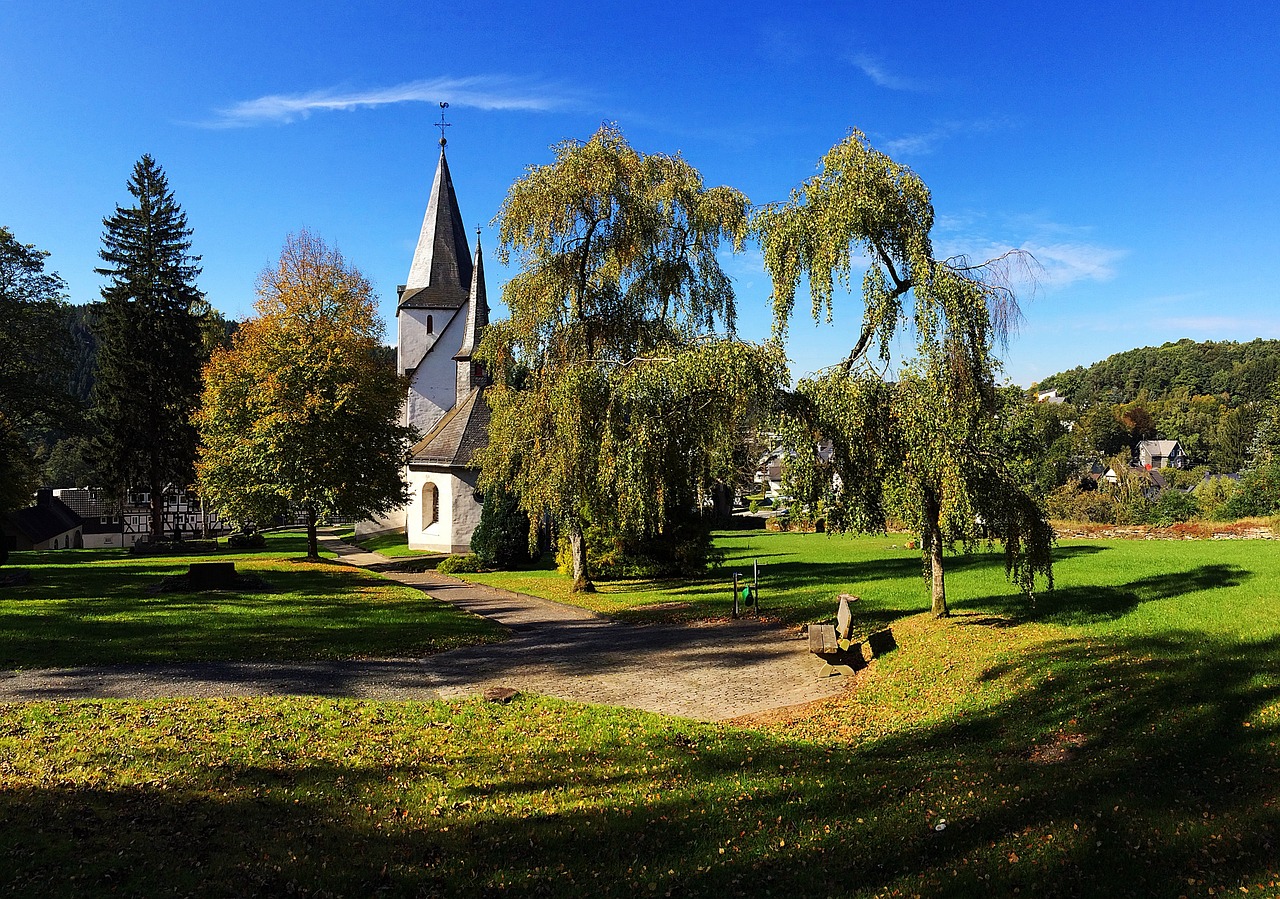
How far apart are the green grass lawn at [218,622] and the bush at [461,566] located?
16.5ft

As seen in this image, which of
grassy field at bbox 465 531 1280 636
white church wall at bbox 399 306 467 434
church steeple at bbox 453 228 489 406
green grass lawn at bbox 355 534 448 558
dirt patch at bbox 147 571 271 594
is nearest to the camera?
grassy field at bbox 465 531 1280 636

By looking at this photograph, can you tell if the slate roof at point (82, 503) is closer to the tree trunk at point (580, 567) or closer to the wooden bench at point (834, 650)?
the tree trunk at point (580, 567)

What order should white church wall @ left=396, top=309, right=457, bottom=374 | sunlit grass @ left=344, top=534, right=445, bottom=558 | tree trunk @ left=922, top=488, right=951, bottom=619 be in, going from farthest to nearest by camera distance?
white church wall @ left=396, top=309, right=457, bottom=374
sunlit grass @ left=344, top=534, right=445, bottom=558
tree trunk @ left=922, top=488, right=951, bottom=619

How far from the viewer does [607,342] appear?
73.6ft

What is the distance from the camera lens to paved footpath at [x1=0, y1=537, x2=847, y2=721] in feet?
37.4

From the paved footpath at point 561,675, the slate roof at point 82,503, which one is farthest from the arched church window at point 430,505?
the slate roof at point 82,503

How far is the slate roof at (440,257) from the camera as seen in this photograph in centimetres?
4762

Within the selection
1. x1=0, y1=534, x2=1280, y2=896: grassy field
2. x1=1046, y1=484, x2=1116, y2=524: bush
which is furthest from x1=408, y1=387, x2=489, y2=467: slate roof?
x1=1046, y1=484, x2=1116, y2=524: bush

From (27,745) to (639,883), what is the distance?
23.5 ft

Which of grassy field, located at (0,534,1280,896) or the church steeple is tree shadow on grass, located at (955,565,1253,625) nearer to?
grassy field, located at (0,534,1280,896)

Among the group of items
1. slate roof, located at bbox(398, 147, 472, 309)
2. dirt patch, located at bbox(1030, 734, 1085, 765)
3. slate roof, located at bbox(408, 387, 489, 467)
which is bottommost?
dirt patch, located at bbox(1030, 734, 1085, 765)

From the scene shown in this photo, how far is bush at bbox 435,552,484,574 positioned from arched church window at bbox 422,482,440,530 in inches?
289

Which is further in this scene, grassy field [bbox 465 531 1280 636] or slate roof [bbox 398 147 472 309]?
slate roof [bbox 398 147 472 309]

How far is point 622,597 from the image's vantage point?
2262cm
